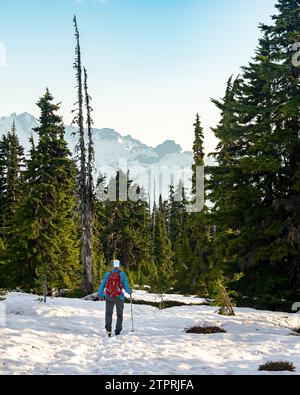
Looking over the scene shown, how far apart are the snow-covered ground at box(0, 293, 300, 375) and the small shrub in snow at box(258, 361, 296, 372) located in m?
0.15

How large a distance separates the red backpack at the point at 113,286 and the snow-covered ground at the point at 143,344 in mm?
1264

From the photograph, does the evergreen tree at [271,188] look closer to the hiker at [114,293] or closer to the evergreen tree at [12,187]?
the hiker at [114,293]

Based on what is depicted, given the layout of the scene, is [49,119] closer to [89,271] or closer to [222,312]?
[89,271]

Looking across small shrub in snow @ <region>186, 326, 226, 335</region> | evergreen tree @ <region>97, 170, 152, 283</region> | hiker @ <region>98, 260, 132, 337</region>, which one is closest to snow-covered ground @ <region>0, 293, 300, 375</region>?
small shrub in snow @ <region>186, 326, 226, 335</region>

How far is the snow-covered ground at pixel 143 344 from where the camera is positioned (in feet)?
26.5

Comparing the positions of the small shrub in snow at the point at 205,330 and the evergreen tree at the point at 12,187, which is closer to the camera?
the small shrub in snow at the point at 205,330

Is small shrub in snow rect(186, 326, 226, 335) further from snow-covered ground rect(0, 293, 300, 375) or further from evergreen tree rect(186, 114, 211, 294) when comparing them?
evergreen tree rect(186, 114, 211, 294)

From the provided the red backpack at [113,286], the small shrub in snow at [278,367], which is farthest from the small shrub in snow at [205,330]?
the small shrub in snow at [278,367]

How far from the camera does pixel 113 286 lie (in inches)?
496

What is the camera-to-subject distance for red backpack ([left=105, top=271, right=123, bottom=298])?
12.6 meters

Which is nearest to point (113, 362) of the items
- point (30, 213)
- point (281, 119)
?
point (281, 119)

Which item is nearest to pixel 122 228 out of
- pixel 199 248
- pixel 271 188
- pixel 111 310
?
pixel 199 248

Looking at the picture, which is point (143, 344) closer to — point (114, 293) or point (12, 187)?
point (114, 293)

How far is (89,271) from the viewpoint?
24625 millimetres
